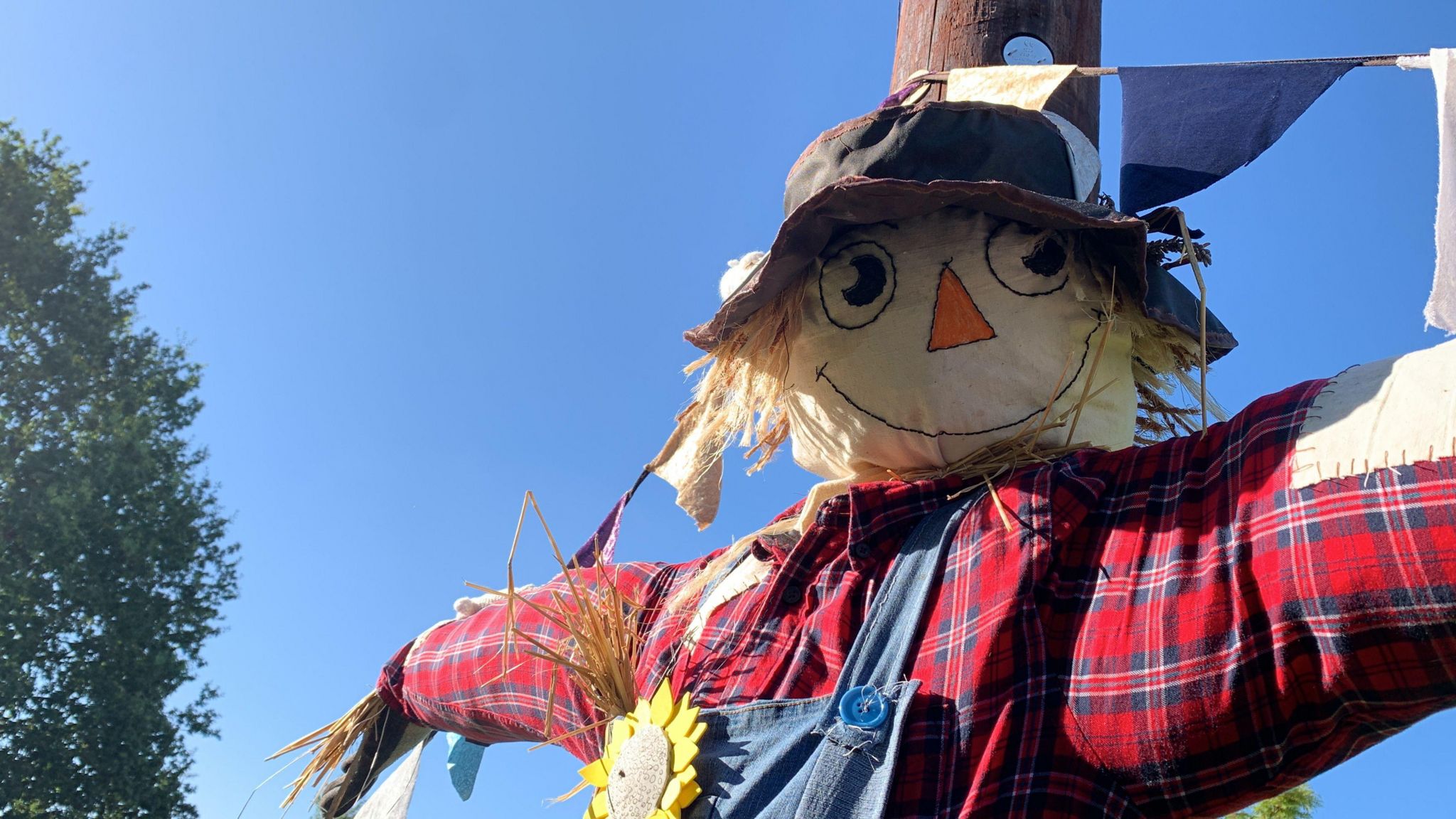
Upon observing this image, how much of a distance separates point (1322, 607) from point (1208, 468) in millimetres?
242

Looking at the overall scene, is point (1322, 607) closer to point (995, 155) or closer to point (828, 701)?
point (828, 701)

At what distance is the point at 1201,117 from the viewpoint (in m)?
1.51

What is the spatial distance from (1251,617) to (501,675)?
1.26 m

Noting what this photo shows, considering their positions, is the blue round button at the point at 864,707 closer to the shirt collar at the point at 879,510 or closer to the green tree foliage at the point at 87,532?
Answer: the shirt collar at the point at 879,510

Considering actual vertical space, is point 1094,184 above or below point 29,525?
below

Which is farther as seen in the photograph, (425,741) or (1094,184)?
(425,741)

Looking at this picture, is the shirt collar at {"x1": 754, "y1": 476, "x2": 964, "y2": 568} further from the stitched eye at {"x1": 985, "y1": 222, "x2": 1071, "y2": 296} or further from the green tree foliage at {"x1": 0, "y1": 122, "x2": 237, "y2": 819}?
the green tree foliage at {"x1": 0, "y1": 122, "x2": 237, "y2": 819}

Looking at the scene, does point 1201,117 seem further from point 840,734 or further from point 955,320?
point 840,734

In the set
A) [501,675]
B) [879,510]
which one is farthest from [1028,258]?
[501,675]

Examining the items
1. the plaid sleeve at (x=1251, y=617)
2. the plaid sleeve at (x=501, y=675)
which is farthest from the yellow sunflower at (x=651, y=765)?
the plaid sleeve at (x=1251, y=617)

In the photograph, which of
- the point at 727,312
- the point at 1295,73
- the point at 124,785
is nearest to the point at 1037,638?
the point at 727,312

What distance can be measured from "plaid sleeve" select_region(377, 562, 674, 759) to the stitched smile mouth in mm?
445

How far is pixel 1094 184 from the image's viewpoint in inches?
61.7

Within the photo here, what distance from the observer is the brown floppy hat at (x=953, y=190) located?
1.37 meters
